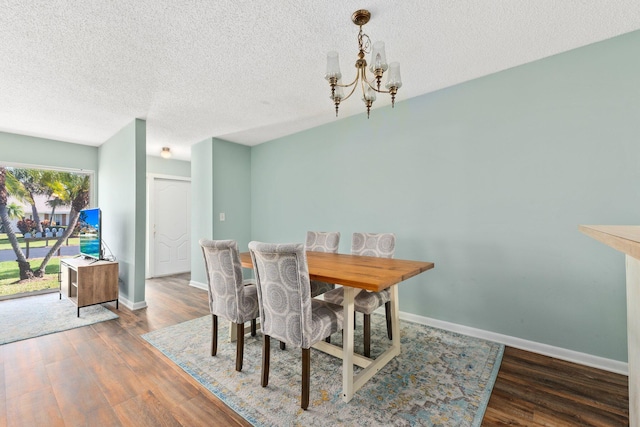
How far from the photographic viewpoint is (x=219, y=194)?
173 inches

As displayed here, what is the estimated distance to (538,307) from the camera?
91.0 inches

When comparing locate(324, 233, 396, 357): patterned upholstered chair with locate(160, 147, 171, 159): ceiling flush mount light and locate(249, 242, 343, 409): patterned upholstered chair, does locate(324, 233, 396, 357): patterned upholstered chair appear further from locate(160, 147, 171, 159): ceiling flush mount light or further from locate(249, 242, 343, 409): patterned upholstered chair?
locate(160, 147, 171, 159): ceiling flush mount light

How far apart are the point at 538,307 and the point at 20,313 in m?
5.49

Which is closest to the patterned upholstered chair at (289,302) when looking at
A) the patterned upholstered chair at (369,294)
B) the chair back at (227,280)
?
the chair back at (227,280)

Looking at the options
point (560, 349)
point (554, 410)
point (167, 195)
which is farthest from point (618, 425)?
point (167, 195)

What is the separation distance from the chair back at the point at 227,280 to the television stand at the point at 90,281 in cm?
212

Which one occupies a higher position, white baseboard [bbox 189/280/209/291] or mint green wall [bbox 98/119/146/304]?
mint green wall [bbox 98/119/146/304]

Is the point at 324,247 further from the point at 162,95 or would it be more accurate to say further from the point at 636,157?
the point at 636,157

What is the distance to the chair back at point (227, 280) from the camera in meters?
1.97

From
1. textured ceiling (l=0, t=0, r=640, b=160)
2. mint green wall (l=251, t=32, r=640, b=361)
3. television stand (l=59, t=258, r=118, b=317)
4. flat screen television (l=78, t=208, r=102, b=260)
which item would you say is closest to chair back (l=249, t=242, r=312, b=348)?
textured ceiling (l=0, t=0, r=640, b=160)

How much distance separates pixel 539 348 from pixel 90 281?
15.3ft

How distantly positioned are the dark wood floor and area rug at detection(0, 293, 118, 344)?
0.88 feet

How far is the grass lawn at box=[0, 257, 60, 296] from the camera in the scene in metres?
3.86

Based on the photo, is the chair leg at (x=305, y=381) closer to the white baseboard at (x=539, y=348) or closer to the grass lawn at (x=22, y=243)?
the white baseboard at (x=539, y=348)
